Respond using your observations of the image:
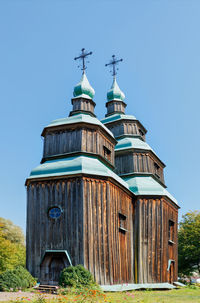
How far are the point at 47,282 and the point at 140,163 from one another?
10.8 metres

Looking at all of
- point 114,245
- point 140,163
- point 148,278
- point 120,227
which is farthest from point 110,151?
point 148,278

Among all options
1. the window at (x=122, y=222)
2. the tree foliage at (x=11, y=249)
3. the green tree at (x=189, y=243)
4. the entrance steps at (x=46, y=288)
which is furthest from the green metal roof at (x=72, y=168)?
the green tree at (x=189, y=243)

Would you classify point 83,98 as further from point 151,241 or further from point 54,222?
point 151,241

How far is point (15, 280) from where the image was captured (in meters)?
14.2

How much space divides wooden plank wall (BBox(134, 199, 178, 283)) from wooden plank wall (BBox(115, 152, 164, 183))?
122 inches

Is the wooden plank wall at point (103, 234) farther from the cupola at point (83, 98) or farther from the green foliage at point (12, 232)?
the green foliage at point (12, 232)

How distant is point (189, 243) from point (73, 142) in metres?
21.4

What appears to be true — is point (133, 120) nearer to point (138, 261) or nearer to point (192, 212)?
point (138, 261)

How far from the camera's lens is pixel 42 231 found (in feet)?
56.9

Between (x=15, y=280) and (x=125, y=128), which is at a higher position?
(x=125, y=128)

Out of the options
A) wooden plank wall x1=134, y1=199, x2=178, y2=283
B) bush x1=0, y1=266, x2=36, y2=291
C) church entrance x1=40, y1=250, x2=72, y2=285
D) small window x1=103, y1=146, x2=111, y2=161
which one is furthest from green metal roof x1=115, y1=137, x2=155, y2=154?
bush x1=0, y1=266, x2=36, y2=291

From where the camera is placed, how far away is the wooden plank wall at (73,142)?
63.9ft

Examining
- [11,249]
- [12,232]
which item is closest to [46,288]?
[11,249]

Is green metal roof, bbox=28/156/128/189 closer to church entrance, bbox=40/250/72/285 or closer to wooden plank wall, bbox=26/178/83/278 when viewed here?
wooden plank wall, bbox=26/178/83/278
